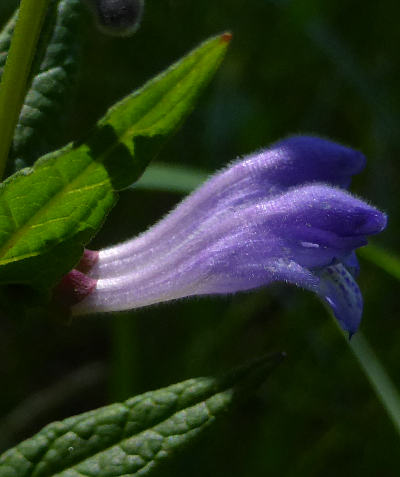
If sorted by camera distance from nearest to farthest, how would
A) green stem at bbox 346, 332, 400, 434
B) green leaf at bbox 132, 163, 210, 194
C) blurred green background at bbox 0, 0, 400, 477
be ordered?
green stem at bbox 346, 332, 400, 434, green leaf at bbox 132, 163, 210, 194, blurred green background at bbox 0, 0, 400, 477

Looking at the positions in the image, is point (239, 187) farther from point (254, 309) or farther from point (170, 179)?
point (254, 309)

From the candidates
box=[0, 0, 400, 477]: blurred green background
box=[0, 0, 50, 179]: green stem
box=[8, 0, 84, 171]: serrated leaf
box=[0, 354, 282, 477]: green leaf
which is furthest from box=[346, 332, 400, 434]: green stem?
box=[0, 0, 50, 179]: green stem

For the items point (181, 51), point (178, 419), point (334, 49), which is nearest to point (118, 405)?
point (178, 419)

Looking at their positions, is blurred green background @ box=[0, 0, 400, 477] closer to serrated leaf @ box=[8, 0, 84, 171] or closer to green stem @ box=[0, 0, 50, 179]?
serrated leaf @ box=[8, 0, 84, 171]

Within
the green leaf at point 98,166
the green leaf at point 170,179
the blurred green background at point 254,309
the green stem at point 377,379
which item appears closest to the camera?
the green leaf at point 98,166

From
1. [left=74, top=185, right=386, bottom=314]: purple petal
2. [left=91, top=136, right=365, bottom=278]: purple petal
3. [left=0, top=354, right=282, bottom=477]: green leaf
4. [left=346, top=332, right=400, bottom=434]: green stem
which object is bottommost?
[left=346, top=332, right=400, bottom=434]: green stem

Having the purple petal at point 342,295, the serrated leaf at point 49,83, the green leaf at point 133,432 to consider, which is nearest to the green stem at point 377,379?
the purple petal at point 342,295

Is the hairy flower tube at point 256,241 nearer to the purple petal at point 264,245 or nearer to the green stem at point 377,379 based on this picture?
the purple petal at point 264,245
